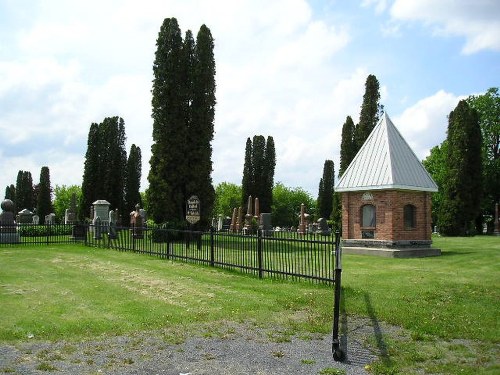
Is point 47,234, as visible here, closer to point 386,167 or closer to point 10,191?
point 386,167

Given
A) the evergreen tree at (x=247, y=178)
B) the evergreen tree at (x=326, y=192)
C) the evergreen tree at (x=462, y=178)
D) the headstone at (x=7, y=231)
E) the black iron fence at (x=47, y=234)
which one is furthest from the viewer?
the evergreen tree at (x=326, y=192)

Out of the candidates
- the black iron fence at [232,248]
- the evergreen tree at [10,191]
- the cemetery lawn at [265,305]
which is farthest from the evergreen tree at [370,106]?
the evergreen tree at [10,191]

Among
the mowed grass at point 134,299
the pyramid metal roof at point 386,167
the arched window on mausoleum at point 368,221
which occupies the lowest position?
the mowed grass at point 134,299

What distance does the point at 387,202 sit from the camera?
20797mm

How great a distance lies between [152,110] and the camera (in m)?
29.1

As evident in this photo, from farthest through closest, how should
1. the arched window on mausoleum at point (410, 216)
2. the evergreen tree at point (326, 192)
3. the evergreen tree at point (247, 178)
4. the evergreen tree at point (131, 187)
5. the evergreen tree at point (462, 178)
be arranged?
the evergreen tree at point (326, 192)
the evergreen tree at point (247, 178)
the evergreen tree at point (131, 187)
the evergreen tree at point (462, 178)
the arched window on mausoleum at point (410, 216)

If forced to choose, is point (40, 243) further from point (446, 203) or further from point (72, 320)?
point (446, 203)

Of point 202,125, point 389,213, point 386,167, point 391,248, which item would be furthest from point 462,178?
point 202,125

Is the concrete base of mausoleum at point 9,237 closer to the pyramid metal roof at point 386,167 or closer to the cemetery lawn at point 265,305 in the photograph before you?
the cemetery lawn at point 265,305

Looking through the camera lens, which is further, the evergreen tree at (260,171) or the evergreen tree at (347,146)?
the evergreen tree at (260,171)

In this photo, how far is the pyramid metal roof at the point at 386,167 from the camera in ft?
68.9

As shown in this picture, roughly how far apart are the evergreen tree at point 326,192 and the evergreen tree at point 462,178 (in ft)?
69.5

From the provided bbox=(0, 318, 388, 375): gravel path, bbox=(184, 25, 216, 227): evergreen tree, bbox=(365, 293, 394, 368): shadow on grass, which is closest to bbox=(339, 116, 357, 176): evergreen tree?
bbox=(184, 25, 216, 227): evergreen tree

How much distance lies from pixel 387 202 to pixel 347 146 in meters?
19.5
